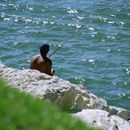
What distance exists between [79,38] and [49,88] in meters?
17.7

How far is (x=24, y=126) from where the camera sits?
23.8 feet

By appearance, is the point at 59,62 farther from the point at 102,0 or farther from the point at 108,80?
the point at 102,0

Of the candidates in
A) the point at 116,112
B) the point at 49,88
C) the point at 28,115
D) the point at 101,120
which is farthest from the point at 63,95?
the point at 28,115

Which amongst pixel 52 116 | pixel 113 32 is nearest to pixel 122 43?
pixel 113 32

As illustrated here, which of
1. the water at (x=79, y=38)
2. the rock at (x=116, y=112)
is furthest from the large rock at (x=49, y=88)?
the water at (x=79, y=38)

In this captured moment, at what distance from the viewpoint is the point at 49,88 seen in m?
14.9

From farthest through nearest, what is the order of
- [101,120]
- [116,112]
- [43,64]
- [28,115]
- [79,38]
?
[79,38], [43,64], [116,112], [101,120], [28,115]

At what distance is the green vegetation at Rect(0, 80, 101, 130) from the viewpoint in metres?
7.26

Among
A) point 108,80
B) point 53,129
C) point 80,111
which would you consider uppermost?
point 53,129

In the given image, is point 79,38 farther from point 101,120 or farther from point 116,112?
point 101,120

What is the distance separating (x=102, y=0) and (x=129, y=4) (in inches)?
81.0

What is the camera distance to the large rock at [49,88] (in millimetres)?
14859

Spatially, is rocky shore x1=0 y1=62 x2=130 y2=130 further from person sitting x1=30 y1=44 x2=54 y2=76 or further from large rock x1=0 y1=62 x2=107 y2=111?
person sitting x1=30 y1=44 x2=54 y2=76

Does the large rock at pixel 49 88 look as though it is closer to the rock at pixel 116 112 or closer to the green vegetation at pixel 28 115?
the rock at pixel 116 112
